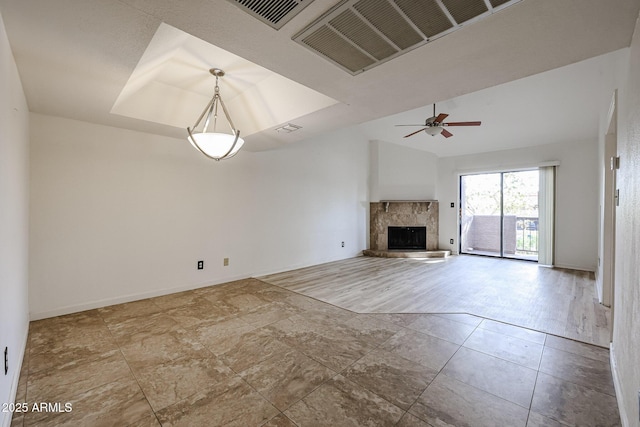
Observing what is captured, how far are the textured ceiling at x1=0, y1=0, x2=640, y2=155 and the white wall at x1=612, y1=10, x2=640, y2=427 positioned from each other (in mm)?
348

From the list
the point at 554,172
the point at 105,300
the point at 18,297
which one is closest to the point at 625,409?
the point at 18,297

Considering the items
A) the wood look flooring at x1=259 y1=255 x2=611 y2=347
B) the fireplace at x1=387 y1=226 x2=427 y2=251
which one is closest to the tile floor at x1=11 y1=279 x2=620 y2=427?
the wood look flooring at x1=259 y1=255 x2=611 y2=347

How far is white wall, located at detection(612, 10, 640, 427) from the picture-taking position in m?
1.30

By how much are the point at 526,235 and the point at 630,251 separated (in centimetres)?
621

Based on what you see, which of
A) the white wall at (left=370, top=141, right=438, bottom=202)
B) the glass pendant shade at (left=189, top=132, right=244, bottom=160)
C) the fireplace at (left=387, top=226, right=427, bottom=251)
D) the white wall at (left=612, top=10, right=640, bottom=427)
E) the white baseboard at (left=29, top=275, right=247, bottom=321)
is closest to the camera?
the white wall at (left=612, top=10, right=640, bottom=427)

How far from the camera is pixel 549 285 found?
14.0ft

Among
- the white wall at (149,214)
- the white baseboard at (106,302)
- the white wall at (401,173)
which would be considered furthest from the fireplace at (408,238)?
the white baseboard at (106,302)

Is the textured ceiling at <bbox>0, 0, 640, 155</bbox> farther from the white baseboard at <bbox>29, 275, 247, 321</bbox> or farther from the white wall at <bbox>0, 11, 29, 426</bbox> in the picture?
the white baseboard at <bbox>29, 275, 247, 321</bbox>

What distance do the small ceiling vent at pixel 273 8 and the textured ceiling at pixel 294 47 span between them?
41mm

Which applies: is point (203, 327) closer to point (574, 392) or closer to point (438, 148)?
point (574, 392)

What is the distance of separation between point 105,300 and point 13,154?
2080 mm

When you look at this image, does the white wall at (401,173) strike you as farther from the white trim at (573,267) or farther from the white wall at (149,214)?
the white trim at (573,267)

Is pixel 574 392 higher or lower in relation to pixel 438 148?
lower

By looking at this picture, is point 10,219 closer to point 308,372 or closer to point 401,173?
point 308,372
